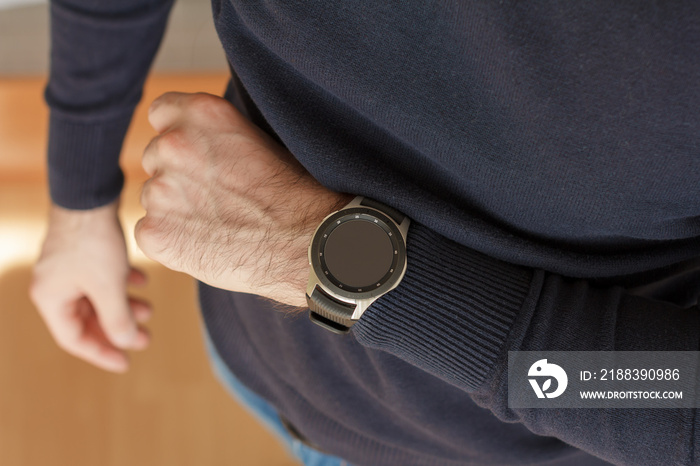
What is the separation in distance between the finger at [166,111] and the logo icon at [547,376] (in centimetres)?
55

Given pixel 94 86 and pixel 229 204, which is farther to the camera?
pixel 94 86

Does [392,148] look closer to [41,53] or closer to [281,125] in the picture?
[281,125]

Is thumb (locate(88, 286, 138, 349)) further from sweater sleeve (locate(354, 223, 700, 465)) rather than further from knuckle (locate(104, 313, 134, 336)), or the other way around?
sweater sleeve (locate(354, 223, 700, 465))

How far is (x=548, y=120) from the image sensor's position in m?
0.49

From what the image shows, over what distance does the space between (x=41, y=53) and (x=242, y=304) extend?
4.32 feet

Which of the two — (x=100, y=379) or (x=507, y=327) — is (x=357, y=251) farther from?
(x=100, y=379)

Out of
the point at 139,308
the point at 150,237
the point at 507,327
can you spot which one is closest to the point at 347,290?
the point at 507,327

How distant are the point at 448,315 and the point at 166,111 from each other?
1.52 feet

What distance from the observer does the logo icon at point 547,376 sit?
0.57 metres

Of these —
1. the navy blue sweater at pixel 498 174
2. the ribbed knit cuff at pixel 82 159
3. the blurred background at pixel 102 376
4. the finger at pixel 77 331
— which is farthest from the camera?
the blurred background at pixel 102 376

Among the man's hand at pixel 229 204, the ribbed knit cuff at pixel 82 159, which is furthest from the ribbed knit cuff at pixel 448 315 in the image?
the ribbed knit cuff at pixel 82 159

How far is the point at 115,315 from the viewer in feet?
3.25

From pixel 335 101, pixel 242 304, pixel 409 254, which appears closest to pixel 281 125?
pixel 335 101

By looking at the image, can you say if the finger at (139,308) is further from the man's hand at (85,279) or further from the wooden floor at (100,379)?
the wooden floor at (100,379)
